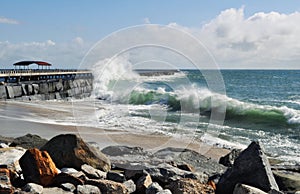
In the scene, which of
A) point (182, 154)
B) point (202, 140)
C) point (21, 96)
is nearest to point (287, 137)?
point (202, 140)

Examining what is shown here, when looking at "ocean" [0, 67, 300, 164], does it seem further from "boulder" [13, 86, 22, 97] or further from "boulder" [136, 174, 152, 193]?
"boulder" [13, 86, 22, 97]

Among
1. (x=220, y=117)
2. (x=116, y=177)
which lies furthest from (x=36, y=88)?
(x=116, y=177)

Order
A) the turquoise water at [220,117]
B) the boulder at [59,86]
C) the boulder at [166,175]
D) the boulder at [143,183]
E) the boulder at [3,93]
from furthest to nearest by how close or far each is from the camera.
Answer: the boulder at [59,86]
the boulder at [3,93]
the turquoise water at [220,117]
the boulder at [166,175]
the boulder at [143,183]

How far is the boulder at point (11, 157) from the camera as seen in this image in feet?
17.3

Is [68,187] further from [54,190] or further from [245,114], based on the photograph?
[245,114]

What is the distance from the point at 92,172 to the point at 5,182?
132 cm

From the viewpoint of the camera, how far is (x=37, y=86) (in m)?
31.9

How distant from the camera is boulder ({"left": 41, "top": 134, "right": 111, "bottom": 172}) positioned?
5820mm

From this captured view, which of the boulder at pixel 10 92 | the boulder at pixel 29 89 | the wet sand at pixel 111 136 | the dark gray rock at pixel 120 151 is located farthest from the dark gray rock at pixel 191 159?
the boulder at pixel 29 89

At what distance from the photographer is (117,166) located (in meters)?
6.34

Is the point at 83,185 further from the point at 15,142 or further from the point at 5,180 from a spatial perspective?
the point at 15,142

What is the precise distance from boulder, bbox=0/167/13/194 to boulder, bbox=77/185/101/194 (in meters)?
0.79

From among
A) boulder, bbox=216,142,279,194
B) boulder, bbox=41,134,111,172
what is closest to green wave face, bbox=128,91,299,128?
boulder, bbox=41,134,111,172

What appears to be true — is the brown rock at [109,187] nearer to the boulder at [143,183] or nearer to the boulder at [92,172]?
the boulder at [143,183]
